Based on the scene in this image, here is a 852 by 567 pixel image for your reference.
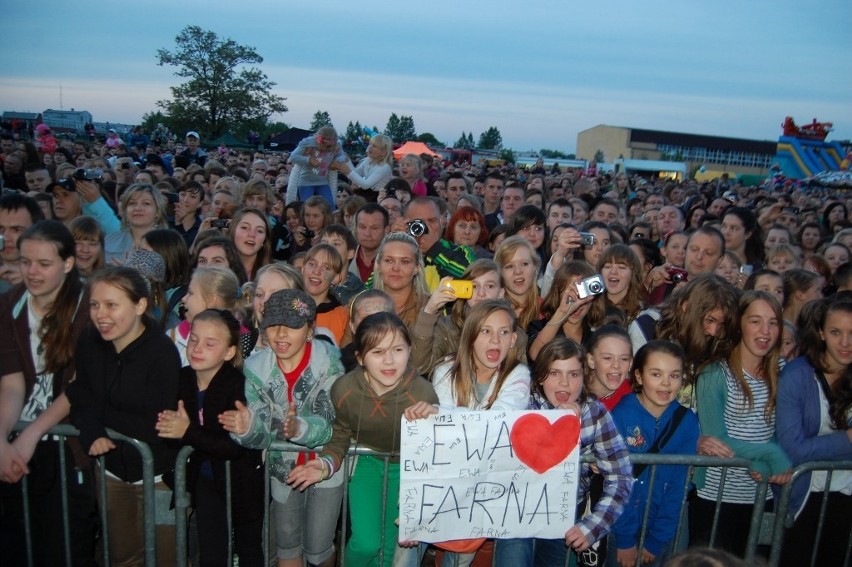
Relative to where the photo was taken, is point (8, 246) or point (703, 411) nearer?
point (703, 411)

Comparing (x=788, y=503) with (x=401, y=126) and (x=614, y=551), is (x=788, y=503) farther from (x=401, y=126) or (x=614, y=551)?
(x=401, y=126)

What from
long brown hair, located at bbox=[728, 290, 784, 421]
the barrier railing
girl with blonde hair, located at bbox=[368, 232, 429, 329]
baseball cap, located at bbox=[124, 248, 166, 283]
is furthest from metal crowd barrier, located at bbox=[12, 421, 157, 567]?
long brown hair, located at bbox=[728, 290, 784, 421]

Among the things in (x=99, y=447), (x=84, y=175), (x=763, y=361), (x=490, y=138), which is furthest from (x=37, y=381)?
(x=490, y=138)

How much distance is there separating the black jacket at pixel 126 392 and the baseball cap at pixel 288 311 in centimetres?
54

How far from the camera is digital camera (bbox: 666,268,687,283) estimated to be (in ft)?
17.1

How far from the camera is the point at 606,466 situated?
3078 mm

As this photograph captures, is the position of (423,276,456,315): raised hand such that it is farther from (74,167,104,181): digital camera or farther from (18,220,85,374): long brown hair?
(74,167,104,181): digital camera

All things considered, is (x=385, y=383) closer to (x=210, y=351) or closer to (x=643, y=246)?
(x=210, y=351)

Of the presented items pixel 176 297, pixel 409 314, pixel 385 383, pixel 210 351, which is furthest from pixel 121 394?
pixel 409 314

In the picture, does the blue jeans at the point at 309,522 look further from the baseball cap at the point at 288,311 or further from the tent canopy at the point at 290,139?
the tent canopy at the point at 290,139

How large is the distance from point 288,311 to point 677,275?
355 centimetres

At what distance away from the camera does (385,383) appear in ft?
Result: 10.4

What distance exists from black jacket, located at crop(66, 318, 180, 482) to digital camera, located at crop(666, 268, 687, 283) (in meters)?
4.06

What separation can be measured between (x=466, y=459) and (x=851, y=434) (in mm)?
2275
